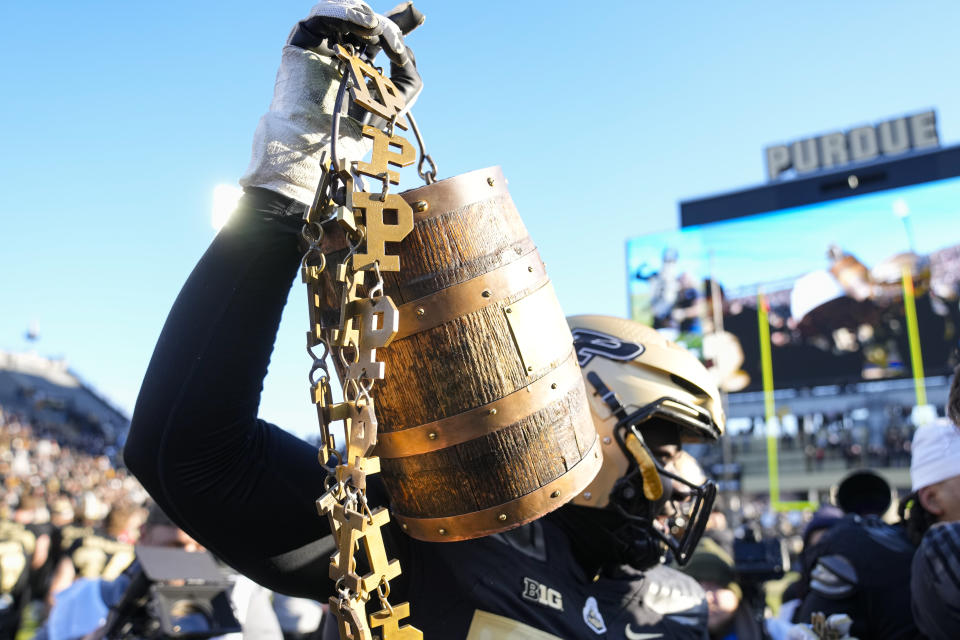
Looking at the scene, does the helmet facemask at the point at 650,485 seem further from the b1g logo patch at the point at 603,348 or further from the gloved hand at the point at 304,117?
the gloved hand at the point at 304,117

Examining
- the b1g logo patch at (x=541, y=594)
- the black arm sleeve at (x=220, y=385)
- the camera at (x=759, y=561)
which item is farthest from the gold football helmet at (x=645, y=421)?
the camera at (x=759, y=561)

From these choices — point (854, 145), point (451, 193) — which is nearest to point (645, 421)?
point (451, 193)

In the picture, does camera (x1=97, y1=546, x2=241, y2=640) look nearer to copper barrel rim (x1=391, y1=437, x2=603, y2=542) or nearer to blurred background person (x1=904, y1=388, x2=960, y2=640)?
copper barrel rim (x1=391, y1=437, x2=603, y2=542)

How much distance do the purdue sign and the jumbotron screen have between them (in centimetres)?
314

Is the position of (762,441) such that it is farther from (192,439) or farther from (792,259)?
(192,439)

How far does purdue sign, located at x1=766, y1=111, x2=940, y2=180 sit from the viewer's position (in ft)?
82.6

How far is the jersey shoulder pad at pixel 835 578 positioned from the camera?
2.97m

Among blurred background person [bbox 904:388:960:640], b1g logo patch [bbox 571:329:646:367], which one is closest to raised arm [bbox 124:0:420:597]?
b1g logo patch [bbox 571:329:646:367]

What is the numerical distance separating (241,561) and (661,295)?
25055 millimetres

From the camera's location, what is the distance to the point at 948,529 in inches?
84.7

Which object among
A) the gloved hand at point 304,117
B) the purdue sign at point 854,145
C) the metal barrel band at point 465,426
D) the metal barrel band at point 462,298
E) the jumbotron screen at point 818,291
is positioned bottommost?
the jumbotron screen at point 818,291

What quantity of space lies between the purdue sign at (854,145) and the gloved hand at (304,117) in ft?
91.7

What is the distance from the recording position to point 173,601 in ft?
8.25

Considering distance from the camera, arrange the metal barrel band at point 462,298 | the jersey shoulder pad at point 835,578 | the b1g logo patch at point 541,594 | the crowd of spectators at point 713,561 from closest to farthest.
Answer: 1. the metal barrel band at point 462,298
2. the b1g logo patch at point 541,594
3. the jersey shoulder pad at point 835,578
4. the crowd of spectators at point 713,561
